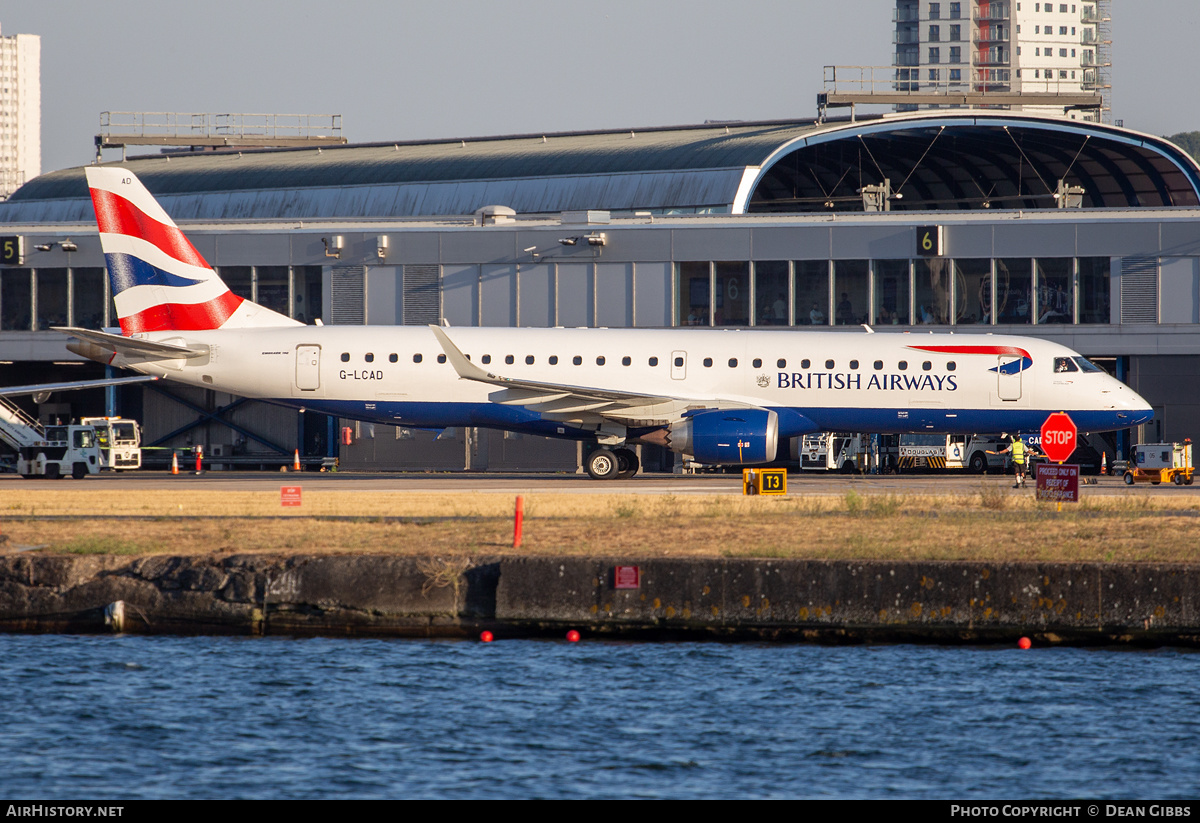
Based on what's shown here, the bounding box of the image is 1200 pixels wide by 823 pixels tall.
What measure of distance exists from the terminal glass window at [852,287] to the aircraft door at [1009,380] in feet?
38.9

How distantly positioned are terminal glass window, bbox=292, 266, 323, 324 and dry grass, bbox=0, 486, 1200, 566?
76.4 feet

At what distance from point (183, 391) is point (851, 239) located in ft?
87.2

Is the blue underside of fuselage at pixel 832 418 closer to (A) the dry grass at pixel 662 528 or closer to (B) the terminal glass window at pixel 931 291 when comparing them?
(A) the dry grass at pixel 662 528

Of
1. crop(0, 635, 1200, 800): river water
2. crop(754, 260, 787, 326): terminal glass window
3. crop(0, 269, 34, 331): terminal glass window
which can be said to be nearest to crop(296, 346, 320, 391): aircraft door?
crop(754, 260, 787, 326): terminal glass window

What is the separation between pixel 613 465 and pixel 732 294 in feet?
43.7

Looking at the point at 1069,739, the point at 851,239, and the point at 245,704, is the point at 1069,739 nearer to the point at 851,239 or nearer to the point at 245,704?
the point at 245,704

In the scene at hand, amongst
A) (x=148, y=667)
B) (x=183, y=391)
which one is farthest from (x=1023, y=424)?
(x=183, y=391)

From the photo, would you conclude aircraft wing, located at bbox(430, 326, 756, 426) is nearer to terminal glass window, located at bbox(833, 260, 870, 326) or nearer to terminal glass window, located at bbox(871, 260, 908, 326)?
terminal glass window, located at bbox(833, 260, 870, 326)

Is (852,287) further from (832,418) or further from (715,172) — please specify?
(832,418)

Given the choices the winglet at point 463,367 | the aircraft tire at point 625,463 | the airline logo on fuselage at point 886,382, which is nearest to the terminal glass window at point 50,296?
the winglet at point 463,367

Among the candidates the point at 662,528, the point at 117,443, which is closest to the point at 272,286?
the point at 117,443

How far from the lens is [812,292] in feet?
157

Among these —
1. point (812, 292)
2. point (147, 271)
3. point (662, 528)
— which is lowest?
point (662, 528)

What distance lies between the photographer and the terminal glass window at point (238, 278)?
50031mm
